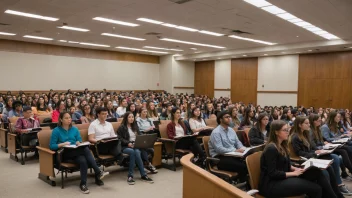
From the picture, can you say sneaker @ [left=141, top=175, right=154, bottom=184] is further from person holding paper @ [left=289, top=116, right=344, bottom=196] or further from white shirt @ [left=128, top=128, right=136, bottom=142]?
person holding paper @ [left=289, top=116, right=344, bottom=196]

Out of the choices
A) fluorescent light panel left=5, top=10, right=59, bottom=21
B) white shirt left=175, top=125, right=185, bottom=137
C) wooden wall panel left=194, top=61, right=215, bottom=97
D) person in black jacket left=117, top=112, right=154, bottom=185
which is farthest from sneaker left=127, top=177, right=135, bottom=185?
wooden wall panel left=194, top=61, right=215, bottom=97

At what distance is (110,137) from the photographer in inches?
190

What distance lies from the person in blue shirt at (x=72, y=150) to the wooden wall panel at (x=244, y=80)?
49.9 feet

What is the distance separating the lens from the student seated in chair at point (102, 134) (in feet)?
15.7

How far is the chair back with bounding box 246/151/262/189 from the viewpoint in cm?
298

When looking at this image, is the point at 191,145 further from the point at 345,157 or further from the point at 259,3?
the point at 259,3

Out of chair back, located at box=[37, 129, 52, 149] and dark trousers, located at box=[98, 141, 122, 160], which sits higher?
chair back, located at box=[37, 129, 52, 149]

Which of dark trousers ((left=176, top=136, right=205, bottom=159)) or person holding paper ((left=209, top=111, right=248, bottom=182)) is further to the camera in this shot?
dark trousers ((left=176, top=136, right=205, bottom=159))

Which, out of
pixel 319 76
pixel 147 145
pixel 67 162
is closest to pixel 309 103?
pixel 319 76

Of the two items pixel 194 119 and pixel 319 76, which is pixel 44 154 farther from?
pixel 319 76

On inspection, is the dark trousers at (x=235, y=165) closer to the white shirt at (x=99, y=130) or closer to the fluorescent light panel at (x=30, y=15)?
the white shirt at (x=99, y=130)

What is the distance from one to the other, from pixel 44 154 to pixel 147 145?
5.59 feet

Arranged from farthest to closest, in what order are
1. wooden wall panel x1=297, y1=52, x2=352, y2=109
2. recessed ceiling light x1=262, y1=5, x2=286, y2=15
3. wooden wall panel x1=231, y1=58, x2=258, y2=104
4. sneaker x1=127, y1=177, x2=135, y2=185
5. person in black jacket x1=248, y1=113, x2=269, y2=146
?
wooden wall panel x1=231, y1=58, x2=258, y2=104
wooden wall panel x1=297, y1=52, x2=352, y2=109
recessed ceiling light x1=262, y1=5, x2=286, y2=15
person in black jacket x1=248, y1=113, x2=269, y2=146
sneaker x1=127, y1=177, x2=135, y2=185

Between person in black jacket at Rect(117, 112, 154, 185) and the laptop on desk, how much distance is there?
108 millimetres
